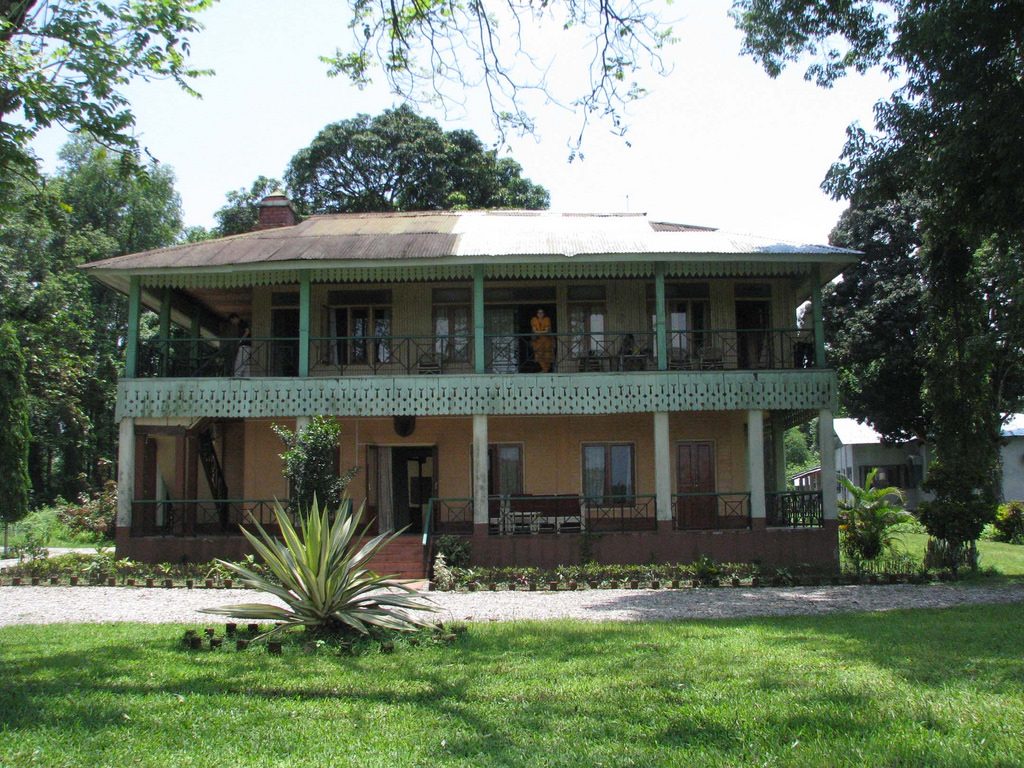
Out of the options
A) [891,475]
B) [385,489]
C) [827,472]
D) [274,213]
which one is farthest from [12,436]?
[891,475]

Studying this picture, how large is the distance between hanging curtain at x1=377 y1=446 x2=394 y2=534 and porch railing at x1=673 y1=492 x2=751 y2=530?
20.4 feet

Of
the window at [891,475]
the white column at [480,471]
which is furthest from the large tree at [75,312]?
the window at [891,475]

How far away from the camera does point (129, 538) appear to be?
17.9 metres

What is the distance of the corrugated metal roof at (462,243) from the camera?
17.8 m

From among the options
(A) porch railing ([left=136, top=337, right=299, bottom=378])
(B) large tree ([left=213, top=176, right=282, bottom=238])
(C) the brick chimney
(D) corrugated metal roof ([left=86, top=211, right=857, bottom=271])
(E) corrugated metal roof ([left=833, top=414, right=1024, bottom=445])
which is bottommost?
(E) corrugated metal roof ([left=833, top=414, right=1024, bottom=445])

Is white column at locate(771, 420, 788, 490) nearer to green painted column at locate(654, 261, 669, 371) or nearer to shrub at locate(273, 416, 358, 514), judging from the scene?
green painted column at locate(654, 261, 669, 371)

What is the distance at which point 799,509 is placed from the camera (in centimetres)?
1864

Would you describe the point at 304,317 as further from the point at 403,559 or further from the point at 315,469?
the point at 403,559

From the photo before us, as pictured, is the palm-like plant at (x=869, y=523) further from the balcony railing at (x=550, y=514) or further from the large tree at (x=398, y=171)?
the large tree at (x=398, y=171)

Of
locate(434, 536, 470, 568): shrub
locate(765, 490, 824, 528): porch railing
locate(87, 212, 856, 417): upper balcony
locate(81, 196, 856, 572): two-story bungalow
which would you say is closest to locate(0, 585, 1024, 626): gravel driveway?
locate(434, 536, 470, 568): shrub

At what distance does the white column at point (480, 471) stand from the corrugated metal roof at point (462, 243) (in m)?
3.32

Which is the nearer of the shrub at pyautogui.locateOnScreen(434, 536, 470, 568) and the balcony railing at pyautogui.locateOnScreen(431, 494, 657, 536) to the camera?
Result: the shrub at pyautogui.locateOnScreen(434, 536, 470, 568)

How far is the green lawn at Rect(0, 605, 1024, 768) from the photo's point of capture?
514 cm

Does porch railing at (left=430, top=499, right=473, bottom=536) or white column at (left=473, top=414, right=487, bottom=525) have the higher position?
white column at (left=473, top=414, right=487, bottom=525)
